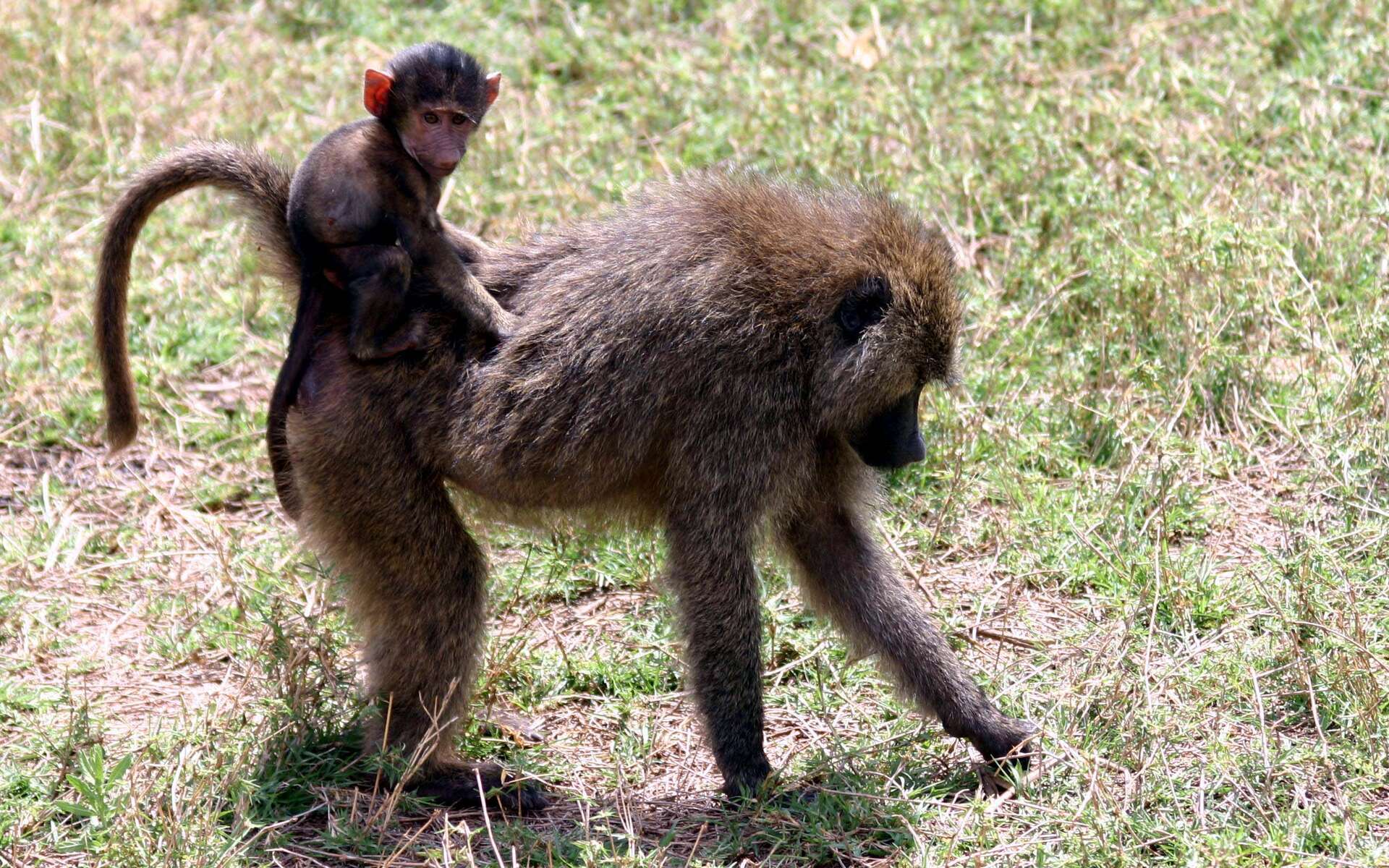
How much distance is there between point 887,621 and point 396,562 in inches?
50.3

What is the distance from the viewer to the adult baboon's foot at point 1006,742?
3842 mm

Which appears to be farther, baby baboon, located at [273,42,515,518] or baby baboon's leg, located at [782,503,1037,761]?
baby baboon's leg, located at [782,503,1037,761]

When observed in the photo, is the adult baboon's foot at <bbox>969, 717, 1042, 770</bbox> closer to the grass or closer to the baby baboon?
the grass

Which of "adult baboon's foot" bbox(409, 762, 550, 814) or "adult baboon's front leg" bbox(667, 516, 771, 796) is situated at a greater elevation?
"adult baboon's front leg" bbox(667, 516, 771, 796)

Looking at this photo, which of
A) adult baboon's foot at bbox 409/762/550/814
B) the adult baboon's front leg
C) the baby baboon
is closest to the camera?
the baby baboon

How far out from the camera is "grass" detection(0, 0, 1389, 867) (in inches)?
143

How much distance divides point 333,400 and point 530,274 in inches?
25.4

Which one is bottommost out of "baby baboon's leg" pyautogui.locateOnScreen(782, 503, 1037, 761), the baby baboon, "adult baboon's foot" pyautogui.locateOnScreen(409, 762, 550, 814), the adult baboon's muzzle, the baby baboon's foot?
"adult baboon's foot" pyautogui.locateOnScreen(409, 762, 550, 814)

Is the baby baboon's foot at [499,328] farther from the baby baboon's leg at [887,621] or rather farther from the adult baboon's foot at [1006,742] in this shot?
the adult baboon's foot at [1006,742]

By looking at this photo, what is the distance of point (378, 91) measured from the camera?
11.9 ft

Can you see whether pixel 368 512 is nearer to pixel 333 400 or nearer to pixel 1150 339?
pixel 333 400

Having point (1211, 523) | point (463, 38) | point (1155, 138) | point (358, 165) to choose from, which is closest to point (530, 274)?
point (358, 165)

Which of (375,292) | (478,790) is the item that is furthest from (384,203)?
(478,790)

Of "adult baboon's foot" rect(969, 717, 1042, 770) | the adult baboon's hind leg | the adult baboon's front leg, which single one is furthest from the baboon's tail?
"adult baboon's foot" rect(969, 717, 1042, 770)
